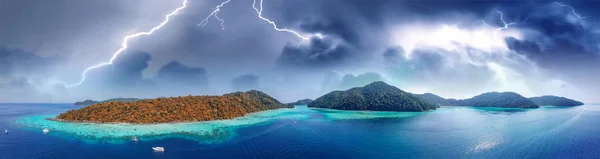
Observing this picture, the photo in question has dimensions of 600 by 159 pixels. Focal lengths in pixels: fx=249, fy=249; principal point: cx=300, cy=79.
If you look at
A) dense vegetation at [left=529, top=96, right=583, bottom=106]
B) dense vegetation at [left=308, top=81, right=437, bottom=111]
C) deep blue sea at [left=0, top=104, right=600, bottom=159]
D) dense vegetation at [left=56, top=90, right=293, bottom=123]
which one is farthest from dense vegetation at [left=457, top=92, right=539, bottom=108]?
dense vegetation at [left=56, top=90, right=293, bottom=123]

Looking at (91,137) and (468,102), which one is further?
(468,102)

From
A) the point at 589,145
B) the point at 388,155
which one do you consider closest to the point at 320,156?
the point at 388,155

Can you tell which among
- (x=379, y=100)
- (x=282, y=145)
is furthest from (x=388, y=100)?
(x=282, y=145)

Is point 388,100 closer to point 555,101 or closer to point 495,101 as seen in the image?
point 495,101

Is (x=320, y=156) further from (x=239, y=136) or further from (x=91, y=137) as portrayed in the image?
(x=91, y=137)

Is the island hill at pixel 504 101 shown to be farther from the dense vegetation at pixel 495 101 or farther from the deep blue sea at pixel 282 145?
the deep blue sea at pixel 282 145

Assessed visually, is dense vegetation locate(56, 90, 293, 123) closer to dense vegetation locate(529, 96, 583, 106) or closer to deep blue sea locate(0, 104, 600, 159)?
deep blue sea locate(0, 104, 600, 159)
